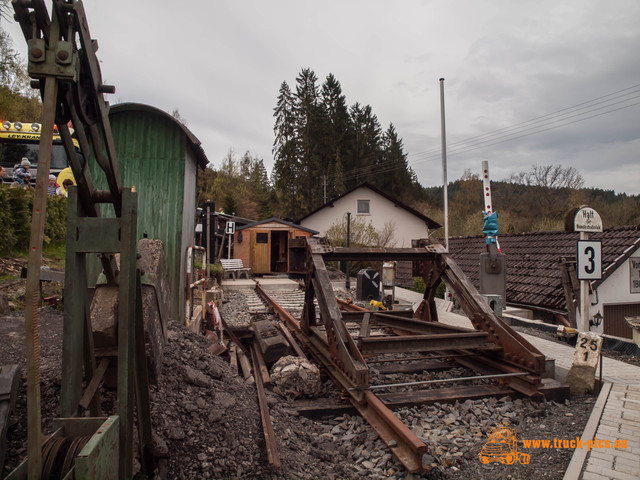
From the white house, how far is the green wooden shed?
2490 cm

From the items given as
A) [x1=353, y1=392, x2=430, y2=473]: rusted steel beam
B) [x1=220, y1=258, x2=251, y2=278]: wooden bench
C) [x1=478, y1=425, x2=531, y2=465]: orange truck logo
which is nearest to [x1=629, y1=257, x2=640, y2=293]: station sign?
[x1=478, y1=425, x2=531, y2=465]: orange truck logo

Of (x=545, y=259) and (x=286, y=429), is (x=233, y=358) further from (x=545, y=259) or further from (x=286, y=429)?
(x=545, y=259)

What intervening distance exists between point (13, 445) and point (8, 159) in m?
14.8

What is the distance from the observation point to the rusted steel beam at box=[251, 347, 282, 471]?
2879 millimetres

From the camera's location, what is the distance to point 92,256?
22.0ft

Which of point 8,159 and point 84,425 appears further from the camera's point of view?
point 8,159

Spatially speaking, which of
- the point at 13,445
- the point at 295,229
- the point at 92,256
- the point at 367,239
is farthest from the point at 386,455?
the point at 367,239

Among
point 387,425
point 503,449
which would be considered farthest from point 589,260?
point 387,425

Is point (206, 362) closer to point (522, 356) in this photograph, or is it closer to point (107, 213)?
point (522, 356)

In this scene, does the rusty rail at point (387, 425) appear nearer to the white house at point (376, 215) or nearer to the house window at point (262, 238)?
the house window at point (262, 238)

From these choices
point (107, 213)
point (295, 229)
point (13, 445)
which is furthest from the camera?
point (295, 229)

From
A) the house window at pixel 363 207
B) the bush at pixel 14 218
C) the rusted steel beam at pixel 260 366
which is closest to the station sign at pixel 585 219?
the rusted steel beam at pixel 260 366

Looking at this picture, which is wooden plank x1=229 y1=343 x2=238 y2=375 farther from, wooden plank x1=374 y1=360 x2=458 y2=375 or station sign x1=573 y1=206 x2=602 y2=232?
station sign x1=573 y1=206 x2=602 y2=232

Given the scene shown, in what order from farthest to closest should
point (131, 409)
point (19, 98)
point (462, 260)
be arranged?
point (19, 98)
point (462, 260)
point (131, 409)
